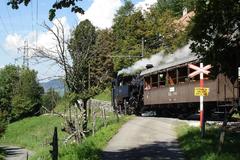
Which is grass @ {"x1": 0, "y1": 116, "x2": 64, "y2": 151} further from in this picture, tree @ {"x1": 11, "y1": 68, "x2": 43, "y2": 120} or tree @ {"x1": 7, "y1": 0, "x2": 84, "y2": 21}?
tree @ {"x1": 7, "y1": 0, "x2": 84, "y2": 21}

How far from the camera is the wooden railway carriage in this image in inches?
1008

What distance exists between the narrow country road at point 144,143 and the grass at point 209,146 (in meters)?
0.41

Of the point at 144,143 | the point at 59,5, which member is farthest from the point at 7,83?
the point at 59,5

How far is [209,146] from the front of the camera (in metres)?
17.4

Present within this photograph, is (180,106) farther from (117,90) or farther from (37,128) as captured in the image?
(37,128)

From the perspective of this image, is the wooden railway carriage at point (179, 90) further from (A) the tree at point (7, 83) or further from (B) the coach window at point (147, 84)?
(A) the tree at point (7, 83)

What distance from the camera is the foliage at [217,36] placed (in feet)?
55.0

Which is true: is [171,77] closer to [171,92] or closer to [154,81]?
[171,92]

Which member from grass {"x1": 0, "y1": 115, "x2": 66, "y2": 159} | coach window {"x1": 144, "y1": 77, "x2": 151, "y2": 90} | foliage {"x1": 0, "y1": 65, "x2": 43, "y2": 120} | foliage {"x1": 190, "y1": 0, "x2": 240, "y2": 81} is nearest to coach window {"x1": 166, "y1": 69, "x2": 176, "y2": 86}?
coach window {"x1": 144, "y1": 77, "x2": 151, "y2": 90}

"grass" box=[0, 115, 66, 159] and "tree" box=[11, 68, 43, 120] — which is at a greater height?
"tree" box=[11, 68, 43, 120]

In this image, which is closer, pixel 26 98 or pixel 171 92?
pixel 171 92

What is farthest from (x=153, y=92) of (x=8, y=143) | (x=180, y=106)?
(x=8, y=143)

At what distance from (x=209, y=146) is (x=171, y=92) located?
15.1 meters

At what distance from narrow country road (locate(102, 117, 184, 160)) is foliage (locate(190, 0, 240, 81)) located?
136 inches
